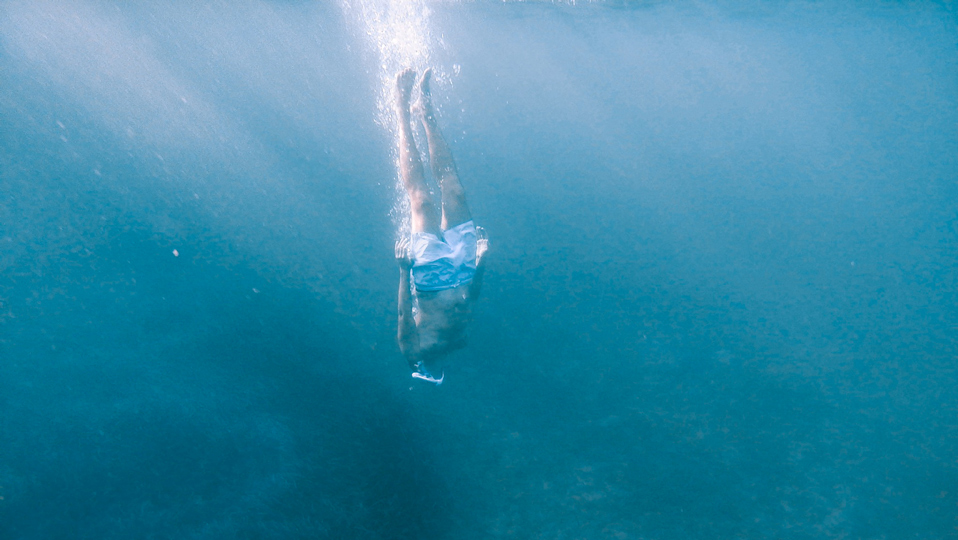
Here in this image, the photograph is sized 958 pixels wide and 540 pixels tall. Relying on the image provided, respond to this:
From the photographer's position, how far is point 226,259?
713cm

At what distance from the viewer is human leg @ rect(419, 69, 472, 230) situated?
406cm

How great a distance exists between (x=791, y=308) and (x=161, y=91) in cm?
1514

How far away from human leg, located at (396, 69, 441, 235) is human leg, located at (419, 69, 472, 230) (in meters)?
0.14

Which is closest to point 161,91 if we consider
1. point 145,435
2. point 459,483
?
point 145,435

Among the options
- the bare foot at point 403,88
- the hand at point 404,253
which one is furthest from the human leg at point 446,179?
the hand at point 404,253

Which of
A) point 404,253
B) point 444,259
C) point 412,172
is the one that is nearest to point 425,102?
point 412,172

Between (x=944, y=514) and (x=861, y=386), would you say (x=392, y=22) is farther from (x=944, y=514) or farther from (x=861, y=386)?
(x=944, y=514)

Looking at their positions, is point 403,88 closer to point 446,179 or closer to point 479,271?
point 446,179

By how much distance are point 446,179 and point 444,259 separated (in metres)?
1.04

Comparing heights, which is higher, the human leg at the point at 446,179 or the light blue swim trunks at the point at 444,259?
the human leg at the point at 446,179

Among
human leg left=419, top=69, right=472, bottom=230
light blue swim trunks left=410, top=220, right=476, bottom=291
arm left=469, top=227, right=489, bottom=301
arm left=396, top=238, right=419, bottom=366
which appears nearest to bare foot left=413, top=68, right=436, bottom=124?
human leg left=419, top=69, right=472, bottom=230

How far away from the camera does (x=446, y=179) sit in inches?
162

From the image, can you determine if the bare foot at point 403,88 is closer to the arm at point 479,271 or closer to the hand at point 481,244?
the hand at point 481,244

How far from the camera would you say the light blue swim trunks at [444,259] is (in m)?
3.64
